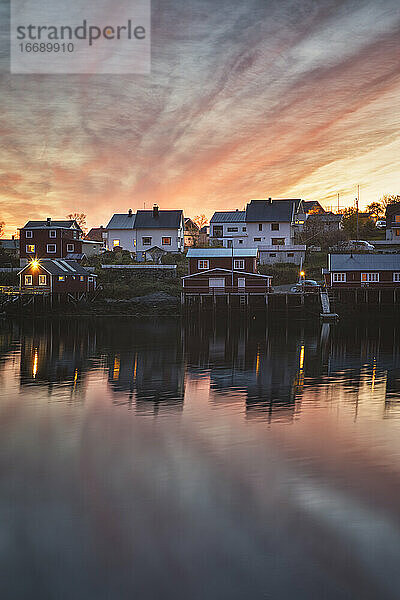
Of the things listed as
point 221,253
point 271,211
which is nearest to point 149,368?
point 221,253

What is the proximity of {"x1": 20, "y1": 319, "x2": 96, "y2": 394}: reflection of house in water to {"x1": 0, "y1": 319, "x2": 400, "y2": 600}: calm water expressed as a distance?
35 cm

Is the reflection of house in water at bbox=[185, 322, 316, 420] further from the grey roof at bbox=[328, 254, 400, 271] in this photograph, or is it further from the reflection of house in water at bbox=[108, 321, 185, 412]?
the grey roof at bbox=[328, 254, 400, 271]

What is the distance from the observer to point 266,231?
81188 mm

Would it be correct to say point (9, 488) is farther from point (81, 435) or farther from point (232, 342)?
point (232, 342)

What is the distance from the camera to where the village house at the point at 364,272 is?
6275 cm

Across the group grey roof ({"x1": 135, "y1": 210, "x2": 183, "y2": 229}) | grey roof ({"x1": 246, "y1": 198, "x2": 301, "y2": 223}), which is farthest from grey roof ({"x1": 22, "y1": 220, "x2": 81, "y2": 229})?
grey roof ({"x1": 246, "y1": 198, "x2": 301, "y2": 223})

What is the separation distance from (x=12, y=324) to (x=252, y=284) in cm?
3014

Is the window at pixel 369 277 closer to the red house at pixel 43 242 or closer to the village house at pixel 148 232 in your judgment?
the village house at pixel 148 232

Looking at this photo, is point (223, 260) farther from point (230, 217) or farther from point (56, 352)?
point (56, 352)

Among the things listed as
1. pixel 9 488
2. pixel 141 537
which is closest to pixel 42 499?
pixel 9 488

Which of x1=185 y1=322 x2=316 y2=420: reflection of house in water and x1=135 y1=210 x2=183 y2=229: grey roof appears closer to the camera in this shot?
x1=185 y1=322 x2=316 y2=420: reflection of house in water

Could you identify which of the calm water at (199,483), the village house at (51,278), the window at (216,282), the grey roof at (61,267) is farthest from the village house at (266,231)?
the calm water at (199,483)

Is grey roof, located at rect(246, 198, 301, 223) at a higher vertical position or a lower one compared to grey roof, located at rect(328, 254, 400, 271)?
higher

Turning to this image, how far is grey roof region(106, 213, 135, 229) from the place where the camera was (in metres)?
83.8
